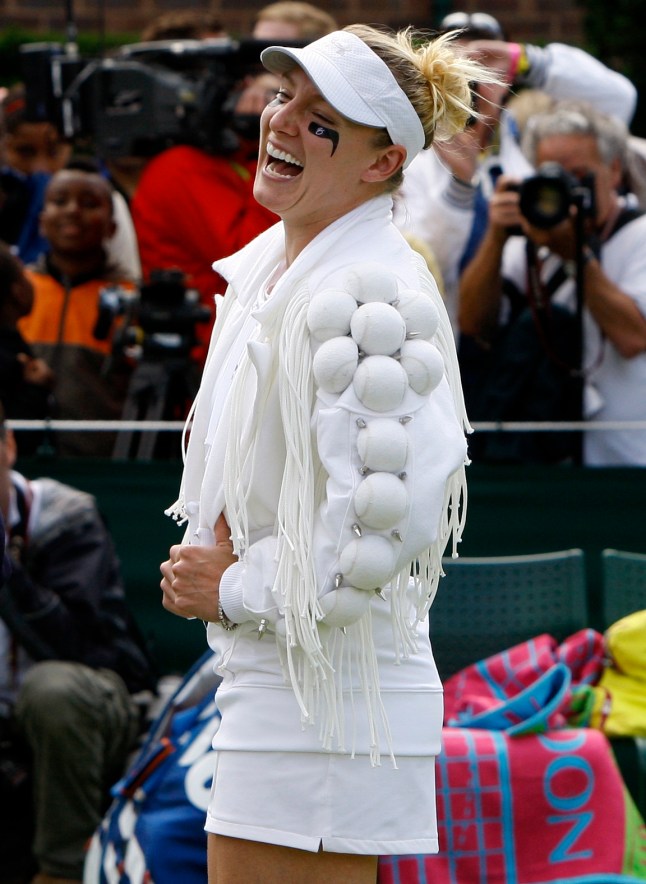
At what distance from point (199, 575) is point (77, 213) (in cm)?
345

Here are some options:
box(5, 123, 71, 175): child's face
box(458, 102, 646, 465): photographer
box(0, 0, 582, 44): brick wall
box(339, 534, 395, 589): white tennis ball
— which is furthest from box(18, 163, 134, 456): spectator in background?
box(0, 0, 582, 44): brick wall

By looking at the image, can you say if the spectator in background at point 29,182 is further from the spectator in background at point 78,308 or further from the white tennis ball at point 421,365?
the white tennis ball at point 421,365

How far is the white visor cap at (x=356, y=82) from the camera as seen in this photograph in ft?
7.38

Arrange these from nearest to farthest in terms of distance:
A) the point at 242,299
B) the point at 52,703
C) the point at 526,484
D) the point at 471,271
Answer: the point at 242,299 < the point at 52,703 < the point at 526,484 < the point at 471,271

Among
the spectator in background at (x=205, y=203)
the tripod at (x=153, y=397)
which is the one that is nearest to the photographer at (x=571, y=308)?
the spectator in background at (x=205, y=203)

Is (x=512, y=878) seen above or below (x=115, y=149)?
below

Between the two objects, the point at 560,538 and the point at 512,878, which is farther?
the point at 560,538

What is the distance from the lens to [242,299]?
7.93 ft

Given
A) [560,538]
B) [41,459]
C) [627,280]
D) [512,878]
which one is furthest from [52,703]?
[627,280]

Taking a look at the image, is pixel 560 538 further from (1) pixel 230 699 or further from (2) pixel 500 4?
(2) pixel 500 4

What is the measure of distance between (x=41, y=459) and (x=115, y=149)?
1378 mm

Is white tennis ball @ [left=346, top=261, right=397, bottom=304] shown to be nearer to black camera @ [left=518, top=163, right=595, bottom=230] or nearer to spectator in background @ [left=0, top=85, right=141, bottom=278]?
black camera @ [left=518, top=163, right=595, bottom=230]

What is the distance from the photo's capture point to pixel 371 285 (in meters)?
2.16

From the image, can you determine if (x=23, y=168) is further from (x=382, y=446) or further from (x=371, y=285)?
(x=382, y=446)
